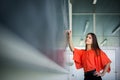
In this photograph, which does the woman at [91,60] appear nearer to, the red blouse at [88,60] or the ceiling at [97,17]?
the red blouse at [88,60]

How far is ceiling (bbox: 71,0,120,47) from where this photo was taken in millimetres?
5301

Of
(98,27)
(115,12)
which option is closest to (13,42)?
(115,12)

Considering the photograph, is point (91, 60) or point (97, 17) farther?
point (97, 17)

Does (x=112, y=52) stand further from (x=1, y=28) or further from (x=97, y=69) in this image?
(x=1, y=28)

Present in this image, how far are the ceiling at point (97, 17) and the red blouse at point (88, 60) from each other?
300 cm

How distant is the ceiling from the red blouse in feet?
9.83

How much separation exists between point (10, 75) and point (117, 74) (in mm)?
7707

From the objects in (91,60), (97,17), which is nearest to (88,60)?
(91,60)

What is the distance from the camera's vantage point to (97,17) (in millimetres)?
6184

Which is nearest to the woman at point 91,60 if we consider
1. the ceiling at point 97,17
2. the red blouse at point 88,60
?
the red blouse at point 88,60

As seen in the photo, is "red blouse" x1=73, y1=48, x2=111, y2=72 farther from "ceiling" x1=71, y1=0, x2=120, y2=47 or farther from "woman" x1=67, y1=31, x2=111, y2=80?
"ceiling" x1=71, y1=0, x2=120, y2=47

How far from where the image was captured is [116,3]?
5336 mm

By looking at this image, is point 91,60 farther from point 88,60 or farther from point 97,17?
point 97,17

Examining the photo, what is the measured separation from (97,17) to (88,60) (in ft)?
14.4
